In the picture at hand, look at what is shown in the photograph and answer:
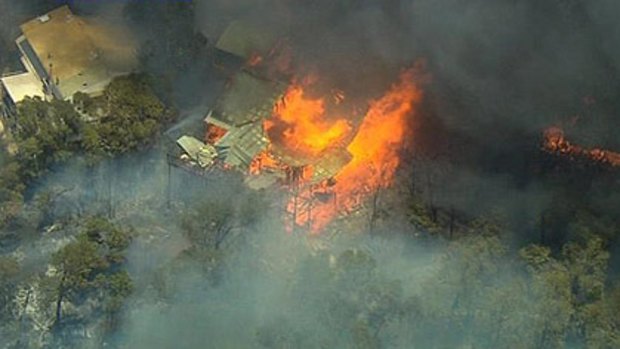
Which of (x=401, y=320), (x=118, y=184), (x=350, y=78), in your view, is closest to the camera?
(x=401, y=320)

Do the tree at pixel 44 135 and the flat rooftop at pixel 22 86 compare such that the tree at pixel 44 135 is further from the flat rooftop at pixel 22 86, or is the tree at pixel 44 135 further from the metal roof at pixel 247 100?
the metal roof at pixel 247 100

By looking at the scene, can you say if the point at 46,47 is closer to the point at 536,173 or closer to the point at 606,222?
the point at 536,173

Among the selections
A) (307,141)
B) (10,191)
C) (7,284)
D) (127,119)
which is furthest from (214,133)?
(7,284)

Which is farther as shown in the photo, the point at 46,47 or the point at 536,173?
the point at 46,47

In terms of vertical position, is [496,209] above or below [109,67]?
below

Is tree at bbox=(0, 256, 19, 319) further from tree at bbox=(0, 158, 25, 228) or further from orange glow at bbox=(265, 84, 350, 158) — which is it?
orange glow at bbox=(265, 84, 350, 158)

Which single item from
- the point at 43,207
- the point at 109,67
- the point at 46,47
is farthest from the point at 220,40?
the point at 43,207

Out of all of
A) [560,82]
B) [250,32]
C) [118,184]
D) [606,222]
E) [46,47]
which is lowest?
[606,222]
